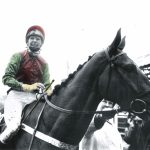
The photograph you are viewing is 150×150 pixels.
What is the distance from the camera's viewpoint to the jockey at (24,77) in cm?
467

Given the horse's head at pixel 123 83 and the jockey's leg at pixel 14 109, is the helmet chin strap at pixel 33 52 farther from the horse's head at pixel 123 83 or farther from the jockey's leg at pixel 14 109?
the horse's head at pixel 123 83

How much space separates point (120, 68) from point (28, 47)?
195 cm

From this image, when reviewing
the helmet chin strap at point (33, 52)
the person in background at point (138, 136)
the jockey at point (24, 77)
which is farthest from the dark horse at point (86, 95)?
the person in background at point (138, 136)

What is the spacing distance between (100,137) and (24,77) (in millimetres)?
1896

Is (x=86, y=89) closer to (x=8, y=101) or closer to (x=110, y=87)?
(x=110, y=87)

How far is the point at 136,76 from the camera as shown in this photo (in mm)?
3900

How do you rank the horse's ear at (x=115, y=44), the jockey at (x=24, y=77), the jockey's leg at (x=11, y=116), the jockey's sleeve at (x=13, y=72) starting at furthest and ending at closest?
1. the jockey's sleeve at (x=13, y=72)
2. the jockey at (x=24, y=77)
3. the jockey's leg at (x=11, y=116)
4. the horse's ear at (x=115, y=44)

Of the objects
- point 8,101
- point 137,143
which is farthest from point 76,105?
point 137,143

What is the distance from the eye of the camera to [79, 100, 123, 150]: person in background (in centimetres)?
533

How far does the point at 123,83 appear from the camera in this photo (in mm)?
3916

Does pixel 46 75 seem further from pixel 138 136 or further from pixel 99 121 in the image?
pixel 138 136

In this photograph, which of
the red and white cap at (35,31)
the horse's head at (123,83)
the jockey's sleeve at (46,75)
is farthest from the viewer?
the jockey's sleeve at (46,75)

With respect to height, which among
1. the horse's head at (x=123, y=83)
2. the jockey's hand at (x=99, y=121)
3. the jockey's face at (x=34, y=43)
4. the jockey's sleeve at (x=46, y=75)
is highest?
the jockey's face at (x=34, y=43)

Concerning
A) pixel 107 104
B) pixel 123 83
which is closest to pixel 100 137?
pixel 107 104
